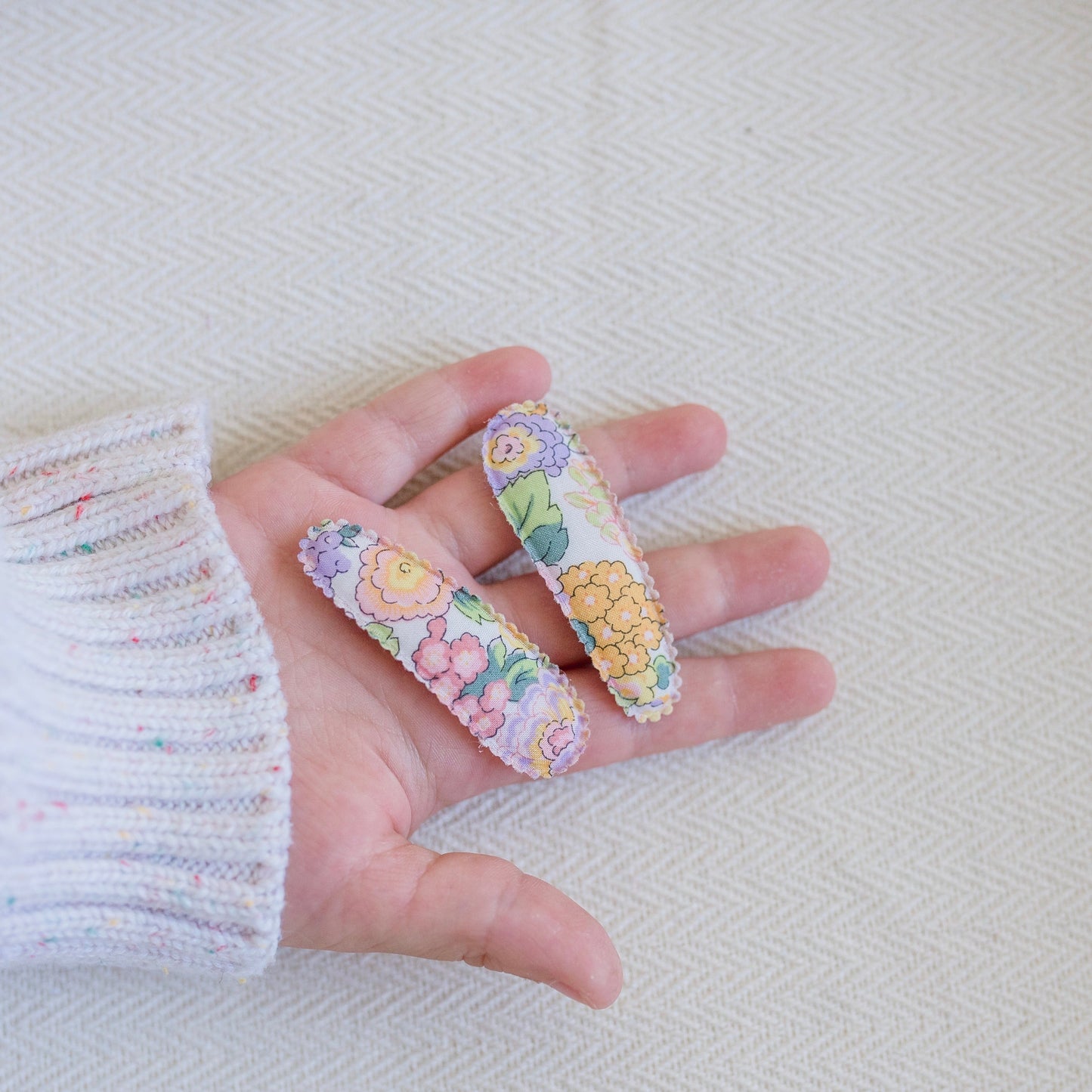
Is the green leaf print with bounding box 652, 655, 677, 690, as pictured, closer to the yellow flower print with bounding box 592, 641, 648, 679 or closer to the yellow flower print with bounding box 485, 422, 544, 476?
the yellow flower print with bounding box 592, 641, 648, 679

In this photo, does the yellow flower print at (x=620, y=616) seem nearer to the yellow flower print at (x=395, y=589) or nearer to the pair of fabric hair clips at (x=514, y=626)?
the pair of fabric hair clips at (x=514, y=626)

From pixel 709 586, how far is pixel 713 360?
211 mm

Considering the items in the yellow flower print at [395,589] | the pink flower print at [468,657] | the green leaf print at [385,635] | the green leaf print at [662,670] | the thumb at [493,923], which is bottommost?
the thumb at [493,923]

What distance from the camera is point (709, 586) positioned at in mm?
894

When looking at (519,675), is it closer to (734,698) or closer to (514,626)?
(514,626)

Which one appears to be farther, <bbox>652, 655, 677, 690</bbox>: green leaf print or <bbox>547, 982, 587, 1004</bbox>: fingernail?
<bbox>652, 655, 677, 690</bbox>: green leaf print

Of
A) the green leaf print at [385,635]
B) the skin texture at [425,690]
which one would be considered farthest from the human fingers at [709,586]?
the green leaf print at [385,635]

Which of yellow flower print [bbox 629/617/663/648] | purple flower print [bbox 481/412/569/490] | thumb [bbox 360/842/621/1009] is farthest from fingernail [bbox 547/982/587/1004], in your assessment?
purple flower print [bbox 481/412/569/490]

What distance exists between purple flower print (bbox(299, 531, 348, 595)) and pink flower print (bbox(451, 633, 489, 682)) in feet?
0.33

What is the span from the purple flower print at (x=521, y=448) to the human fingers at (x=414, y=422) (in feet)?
0.11

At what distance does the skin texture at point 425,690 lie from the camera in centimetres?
74

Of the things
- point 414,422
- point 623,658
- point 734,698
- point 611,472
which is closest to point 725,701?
point 734,698

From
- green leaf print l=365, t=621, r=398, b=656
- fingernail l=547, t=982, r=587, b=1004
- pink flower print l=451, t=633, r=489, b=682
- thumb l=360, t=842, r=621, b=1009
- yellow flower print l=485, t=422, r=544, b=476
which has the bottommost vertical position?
fingernail l=547, t=982, r=587, b=1004

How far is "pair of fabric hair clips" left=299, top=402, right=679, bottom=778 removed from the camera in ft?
2.59
